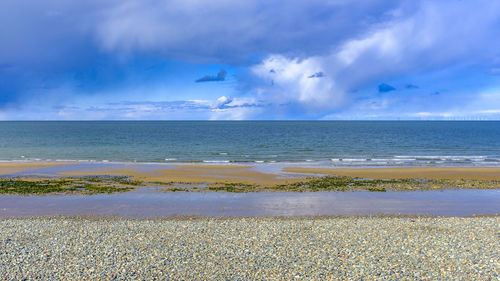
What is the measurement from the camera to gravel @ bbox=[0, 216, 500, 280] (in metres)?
10.6

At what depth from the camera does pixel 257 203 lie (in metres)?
21.1

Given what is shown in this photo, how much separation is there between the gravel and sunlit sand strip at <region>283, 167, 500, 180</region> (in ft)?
A: 52.3

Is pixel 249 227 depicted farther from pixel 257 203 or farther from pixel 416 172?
pixel 416 172

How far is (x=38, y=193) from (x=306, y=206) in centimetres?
1729

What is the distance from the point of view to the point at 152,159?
156 feet

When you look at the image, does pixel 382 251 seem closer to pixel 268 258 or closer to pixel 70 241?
pixel 268 258

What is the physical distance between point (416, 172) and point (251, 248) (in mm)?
27292

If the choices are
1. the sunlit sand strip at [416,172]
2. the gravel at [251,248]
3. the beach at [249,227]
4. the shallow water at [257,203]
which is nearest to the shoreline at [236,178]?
the sunlit sand strip at [416,172]

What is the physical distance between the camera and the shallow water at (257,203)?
18.9 metres

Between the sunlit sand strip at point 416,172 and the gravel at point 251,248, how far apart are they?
15950 mm

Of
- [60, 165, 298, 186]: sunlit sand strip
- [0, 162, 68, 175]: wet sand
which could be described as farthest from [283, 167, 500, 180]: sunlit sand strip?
[0, 162, 68, 175]: wet sand

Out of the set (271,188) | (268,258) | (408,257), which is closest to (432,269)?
(408,257)

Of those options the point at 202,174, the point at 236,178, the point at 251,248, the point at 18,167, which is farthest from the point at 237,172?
the point at 18,167

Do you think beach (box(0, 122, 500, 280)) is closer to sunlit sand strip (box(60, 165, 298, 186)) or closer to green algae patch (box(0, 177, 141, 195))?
green algae patch (box(0, 177, 141, 195))
